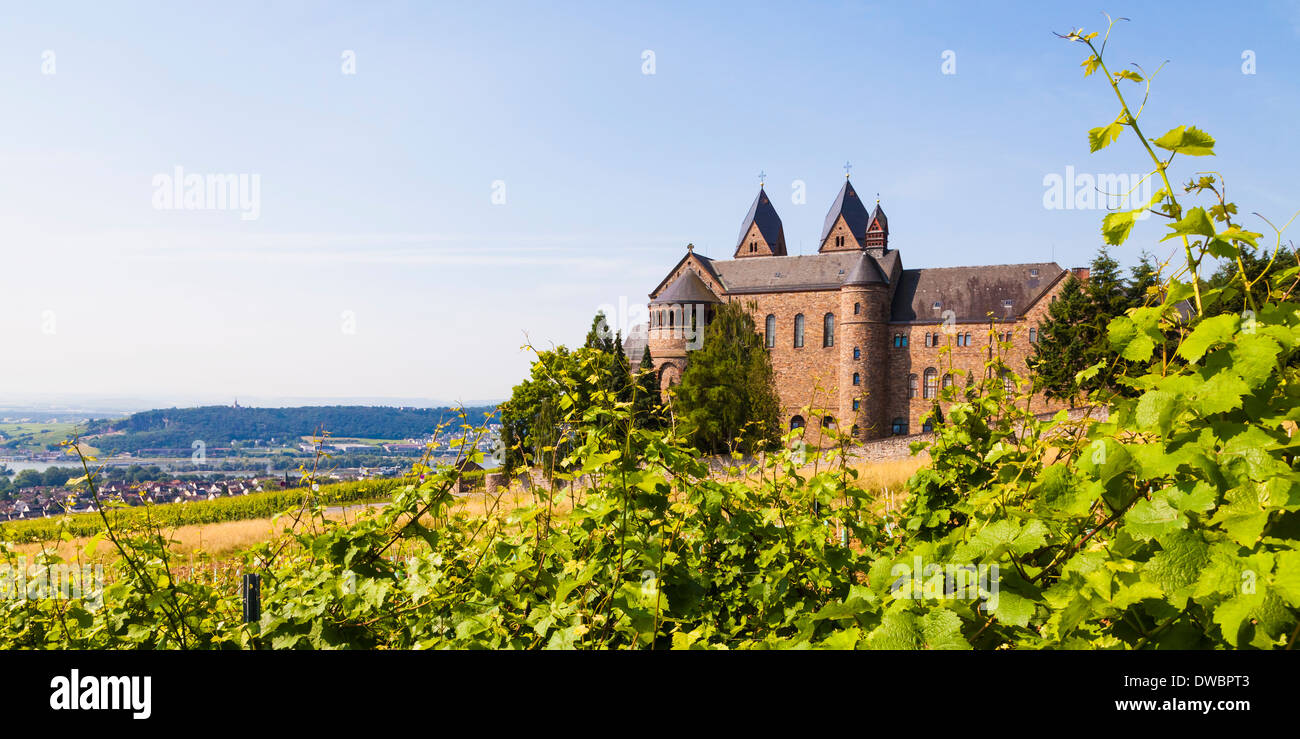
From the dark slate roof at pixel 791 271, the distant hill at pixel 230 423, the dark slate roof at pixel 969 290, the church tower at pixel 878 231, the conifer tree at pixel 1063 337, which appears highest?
the church tower at pixel 878 231

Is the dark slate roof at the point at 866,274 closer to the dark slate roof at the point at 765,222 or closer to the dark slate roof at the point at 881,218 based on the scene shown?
the dark slate roof at the point at 881,218

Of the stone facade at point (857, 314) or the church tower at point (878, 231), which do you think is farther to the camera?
the church tower at point (878, 231)

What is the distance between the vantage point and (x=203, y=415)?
92.6 feet

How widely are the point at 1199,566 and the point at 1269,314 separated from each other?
0.62m

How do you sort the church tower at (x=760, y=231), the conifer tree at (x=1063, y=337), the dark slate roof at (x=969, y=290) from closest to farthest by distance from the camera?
the conifer tree at (x=1063, y=337) < the dark slate roof at (x=969, y=290) < the church tower at (x=760, y=231)

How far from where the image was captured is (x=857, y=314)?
47531 mm

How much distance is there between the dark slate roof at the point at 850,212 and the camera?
178 ft

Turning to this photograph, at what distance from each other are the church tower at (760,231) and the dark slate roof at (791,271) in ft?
11.0

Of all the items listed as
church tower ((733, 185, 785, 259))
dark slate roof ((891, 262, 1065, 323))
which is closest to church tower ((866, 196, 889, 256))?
dark slate roof ((891, 262, 1065, 323))

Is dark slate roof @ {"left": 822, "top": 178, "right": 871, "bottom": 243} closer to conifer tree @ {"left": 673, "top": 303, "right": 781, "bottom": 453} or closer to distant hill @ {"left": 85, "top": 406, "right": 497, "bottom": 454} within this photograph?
conifer tree @ {"left": 673, "top": 303, "right": 781, "bottom": 453}

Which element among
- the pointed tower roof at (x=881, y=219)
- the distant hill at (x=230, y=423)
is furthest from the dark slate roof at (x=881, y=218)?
the distant hill at (x=230, y=423)

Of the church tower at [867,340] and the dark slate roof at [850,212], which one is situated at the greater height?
the dark slate roof at [850,212]

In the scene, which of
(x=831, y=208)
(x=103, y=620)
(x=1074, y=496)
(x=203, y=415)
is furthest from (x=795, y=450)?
(x=831, y=208)
